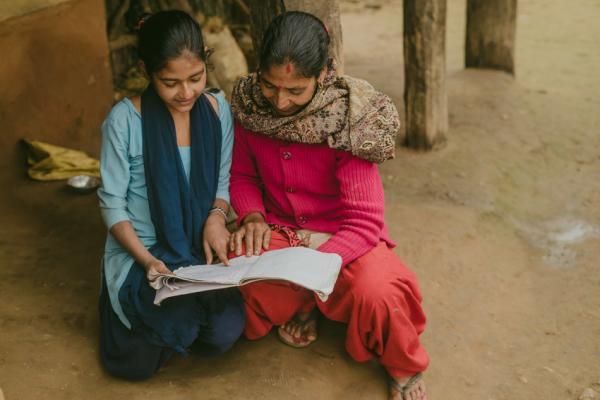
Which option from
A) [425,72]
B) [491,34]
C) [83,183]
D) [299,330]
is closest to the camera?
[299,330]

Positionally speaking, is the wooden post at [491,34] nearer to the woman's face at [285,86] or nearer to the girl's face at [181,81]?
the woman's face at [285,86]

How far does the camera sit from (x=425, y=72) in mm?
4301

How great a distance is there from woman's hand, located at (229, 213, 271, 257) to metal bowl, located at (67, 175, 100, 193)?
152cm

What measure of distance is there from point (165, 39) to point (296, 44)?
1.39ft

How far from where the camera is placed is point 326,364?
259 centimetres

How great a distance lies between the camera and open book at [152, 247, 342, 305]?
209 cm

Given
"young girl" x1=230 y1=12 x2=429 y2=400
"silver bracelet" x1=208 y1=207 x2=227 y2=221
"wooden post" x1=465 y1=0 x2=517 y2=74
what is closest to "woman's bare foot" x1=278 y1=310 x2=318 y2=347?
"young girl" x1=230 y1=12 x2=429 y2=400

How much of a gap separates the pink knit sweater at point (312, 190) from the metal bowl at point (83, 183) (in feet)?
4.36

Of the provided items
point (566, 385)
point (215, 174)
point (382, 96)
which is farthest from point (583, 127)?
point (215, 174)

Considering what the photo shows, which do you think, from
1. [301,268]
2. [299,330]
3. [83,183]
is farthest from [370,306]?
[83,183]

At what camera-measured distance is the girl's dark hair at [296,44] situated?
2141 mm

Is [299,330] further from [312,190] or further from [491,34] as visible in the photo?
[491,34]

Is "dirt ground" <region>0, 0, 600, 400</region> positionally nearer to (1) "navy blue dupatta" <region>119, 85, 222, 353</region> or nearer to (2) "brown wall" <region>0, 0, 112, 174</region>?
(1) "navy blue dupatta" <region>119, 85, 222, 353</region>

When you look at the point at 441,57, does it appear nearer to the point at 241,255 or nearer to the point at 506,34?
the point at 506,34
